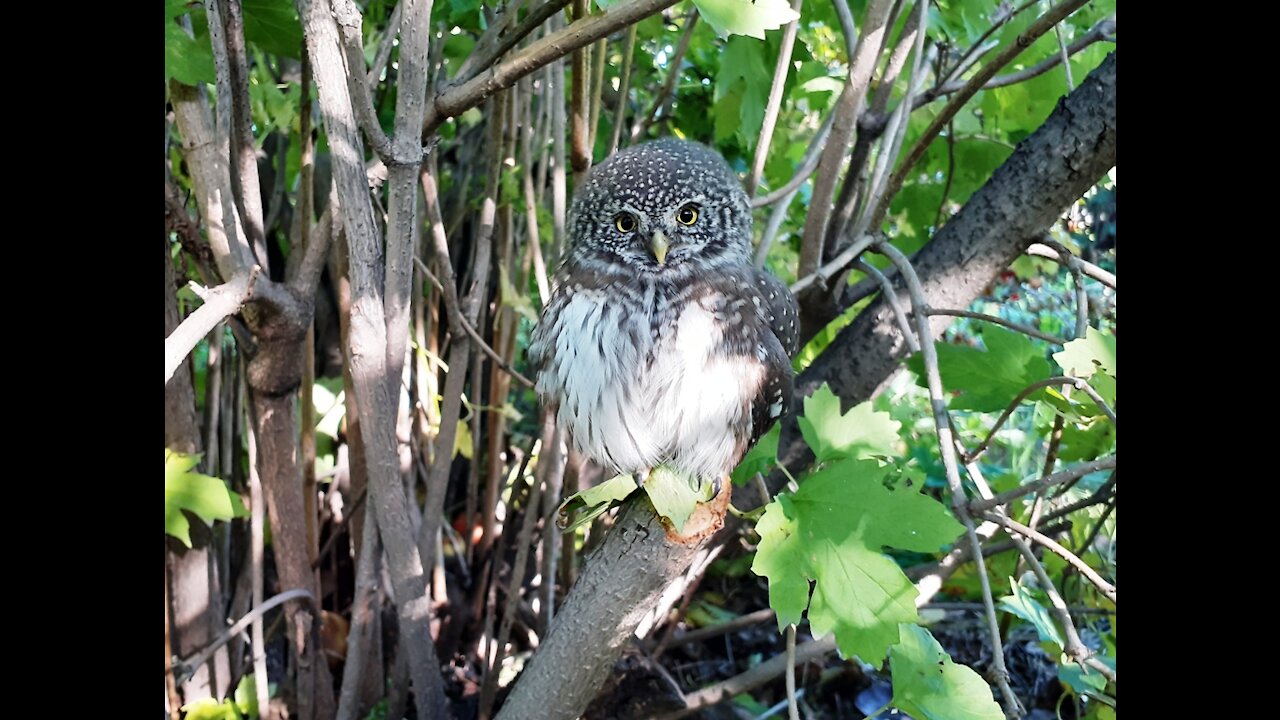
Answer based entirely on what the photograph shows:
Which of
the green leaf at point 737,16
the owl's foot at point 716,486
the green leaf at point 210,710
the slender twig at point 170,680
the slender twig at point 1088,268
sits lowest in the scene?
the green leaf at point 210,710

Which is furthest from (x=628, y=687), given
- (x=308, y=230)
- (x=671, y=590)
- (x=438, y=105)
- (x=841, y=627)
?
(x=438, y=105)

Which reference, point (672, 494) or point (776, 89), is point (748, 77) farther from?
point (672, 494)

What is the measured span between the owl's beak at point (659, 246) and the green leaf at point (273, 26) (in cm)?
82

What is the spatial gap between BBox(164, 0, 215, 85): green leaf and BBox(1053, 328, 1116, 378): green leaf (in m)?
1.48

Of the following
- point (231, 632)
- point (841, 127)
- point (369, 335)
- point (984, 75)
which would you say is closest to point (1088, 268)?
point (984, 75)

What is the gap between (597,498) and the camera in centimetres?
155

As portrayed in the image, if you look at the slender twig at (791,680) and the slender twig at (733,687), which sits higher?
the slender twig at (791,680)

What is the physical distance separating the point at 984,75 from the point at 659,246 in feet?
2.48

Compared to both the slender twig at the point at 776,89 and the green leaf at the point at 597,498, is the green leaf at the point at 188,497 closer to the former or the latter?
the green leaf at the point at 597,498

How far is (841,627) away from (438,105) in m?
1.04

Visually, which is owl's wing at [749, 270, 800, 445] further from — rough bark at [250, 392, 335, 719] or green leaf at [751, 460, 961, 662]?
rough bark at [250, 392, 335, 719]

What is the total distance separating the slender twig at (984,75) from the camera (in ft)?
5.21

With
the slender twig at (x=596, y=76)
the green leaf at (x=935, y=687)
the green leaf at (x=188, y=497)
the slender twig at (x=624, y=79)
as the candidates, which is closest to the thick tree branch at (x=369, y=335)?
the green leaf at (x=188, y=497)
